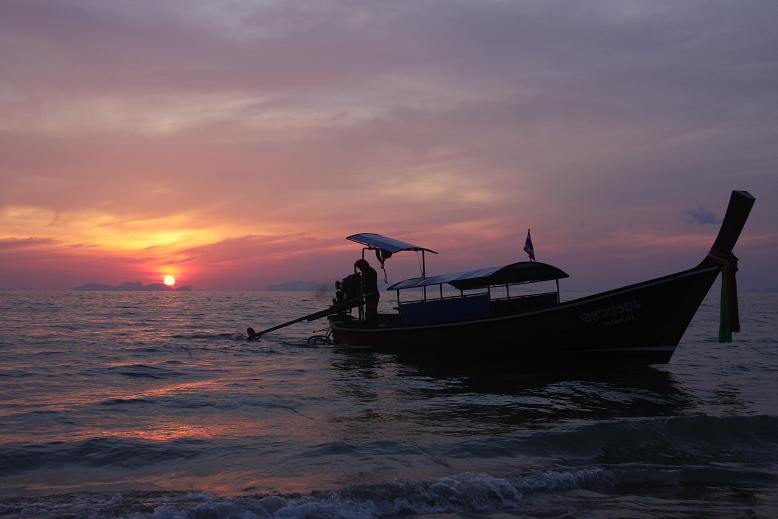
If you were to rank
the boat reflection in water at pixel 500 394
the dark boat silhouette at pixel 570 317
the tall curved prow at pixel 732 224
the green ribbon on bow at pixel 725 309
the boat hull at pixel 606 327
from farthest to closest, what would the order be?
the boat hull at pixel 606 327, the dark boat silhouette at pixel 570 317, the green ribbon on bow at pixel 725 309, the tall curved prow at pixel 732 224, the boat reflection in water at pixel 500 394

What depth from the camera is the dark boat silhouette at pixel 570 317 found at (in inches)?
627

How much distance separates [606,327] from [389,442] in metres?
9.71

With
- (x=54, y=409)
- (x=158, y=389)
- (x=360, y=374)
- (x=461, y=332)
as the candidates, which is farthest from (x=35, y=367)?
(x=461, y=332)

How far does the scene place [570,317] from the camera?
56.5ft

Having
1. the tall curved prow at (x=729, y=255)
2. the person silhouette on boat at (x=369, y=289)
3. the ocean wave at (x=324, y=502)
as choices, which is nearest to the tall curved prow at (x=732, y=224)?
the tall curved prow at (x=729, y=255)

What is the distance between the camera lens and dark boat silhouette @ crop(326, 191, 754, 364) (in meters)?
15.9

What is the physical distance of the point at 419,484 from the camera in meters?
7.29

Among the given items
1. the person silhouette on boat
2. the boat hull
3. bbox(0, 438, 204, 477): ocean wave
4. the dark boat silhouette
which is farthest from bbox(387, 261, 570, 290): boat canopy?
bbox(0, 438, 204, 477): ocean wave

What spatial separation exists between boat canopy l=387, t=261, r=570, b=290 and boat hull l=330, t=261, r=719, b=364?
1542mm

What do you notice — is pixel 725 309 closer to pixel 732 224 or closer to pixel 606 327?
pixel 732 224

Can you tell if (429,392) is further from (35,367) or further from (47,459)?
(35,367)

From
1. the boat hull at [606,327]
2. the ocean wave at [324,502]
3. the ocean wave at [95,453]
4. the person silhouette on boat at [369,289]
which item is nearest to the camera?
the ocean wave at [324,502]

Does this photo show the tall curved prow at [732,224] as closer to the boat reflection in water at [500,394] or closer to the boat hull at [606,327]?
the boat hull at [606,327]

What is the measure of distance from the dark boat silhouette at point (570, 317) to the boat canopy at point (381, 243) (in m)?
3.17
